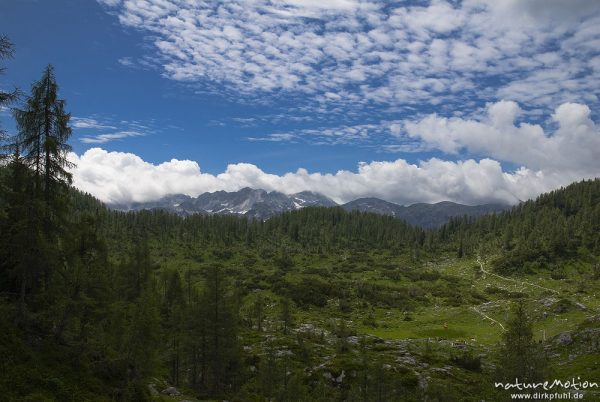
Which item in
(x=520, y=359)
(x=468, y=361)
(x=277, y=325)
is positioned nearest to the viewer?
(x=520, y=359)

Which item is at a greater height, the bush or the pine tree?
the pine tree

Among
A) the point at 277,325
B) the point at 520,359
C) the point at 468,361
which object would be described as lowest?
the point at 277,325

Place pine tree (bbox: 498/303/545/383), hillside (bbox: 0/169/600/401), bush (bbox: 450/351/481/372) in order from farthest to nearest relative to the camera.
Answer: bush (bbox: 450/351/481/372) → pine tree (bbox: 498/303/545/383) → hillside (bbox: 0/169/600/401)

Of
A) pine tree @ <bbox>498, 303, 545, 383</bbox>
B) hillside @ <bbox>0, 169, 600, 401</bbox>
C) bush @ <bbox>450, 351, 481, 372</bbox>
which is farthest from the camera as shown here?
bush @ <bbox>450, 351, 481, 372</bbox>

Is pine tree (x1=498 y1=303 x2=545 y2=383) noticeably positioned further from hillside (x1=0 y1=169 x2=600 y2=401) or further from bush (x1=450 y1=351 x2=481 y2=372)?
bush (x1=450 y1=351 x2=481 y2=372)

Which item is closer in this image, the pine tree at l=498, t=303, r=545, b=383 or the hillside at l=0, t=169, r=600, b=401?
the hillside at l=0, t=169, r=600, b=401

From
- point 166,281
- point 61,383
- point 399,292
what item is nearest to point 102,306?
point 61,383

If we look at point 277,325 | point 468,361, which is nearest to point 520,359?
point 468,361

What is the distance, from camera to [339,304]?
350 ft

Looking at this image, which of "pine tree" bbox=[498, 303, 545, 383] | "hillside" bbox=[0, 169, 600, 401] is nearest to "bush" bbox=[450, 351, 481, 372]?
"hillside" bbox=[0, 169, 600, 401]

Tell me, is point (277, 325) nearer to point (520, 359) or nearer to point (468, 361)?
point (468, 361)

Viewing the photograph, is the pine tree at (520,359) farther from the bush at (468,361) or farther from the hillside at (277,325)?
the bush at (468,361)

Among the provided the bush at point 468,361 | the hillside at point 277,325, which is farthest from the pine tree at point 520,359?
the bush at point 468,361

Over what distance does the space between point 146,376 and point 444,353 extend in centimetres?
4882
